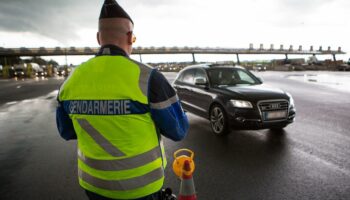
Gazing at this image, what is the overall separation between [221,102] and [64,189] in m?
3.82

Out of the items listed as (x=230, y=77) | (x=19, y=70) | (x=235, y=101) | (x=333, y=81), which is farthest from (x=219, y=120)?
(x=19, y=70)

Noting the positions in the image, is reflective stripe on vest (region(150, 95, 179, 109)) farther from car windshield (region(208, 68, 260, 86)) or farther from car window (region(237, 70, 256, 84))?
car window (region(237, 70, 256, 84))

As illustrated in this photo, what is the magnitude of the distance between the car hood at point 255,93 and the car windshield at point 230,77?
623 millimetres

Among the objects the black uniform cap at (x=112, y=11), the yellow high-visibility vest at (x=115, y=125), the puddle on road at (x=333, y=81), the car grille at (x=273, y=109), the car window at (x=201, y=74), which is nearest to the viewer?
the yellow high-visibility vest at (x=115, y=125)

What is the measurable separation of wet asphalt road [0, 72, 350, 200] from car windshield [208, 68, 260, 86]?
4.26 ft

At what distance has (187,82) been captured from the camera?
26.4ft

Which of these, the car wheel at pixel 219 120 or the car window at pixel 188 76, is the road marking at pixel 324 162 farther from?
the car window at pixel 188 76

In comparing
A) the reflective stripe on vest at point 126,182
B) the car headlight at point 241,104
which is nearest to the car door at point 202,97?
the car headlight at point 241,104

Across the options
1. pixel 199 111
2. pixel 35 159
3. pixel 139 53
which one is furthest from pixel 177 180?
pixel 139 53

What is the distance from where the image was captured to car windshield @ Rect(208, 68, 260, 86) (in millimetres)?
7000

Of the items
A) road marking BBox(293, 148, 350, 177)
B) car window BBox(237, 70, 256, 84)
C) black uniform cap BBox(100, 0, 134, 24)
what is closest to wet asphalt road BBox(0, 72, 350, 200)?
road marking BBox(293, 148, 350, 177)

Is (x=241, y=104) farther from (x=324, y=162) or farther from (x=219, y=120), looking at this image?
(x=324, y=162)

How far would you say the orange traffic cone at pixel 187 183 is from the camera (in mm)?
1906

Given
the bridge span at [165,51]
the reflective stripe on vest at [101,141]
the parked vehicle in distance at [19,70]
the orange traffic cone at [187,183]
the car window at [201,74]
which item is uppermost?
the bridge span at [165,51]
